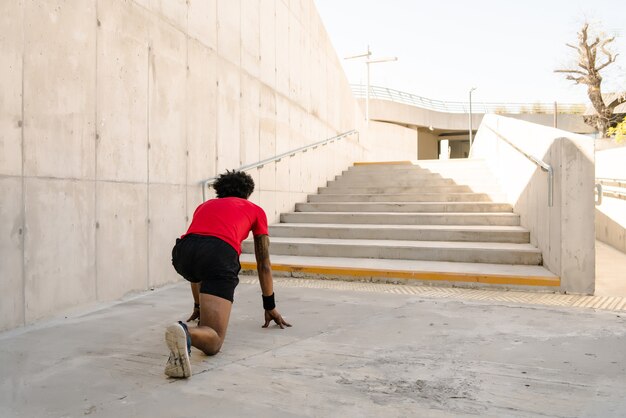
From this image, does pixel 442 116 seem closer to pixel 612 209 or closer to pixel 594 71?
pixel 594 71

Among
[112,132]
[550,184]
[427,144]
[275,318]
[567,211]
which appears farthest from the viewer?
[427,144]

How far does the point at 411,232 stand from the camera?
21.8ft

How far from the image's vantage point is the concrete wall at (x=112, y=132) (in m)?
3.54

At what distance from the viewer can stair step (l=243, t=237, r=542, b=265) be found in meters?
5.51

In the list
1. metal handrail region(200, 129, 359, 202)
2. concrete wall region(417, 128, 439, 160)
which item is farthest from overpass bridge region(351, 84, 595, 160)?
metal handrail region(200, 129, 359, 202)

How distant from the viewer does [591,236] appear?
4.52 metres

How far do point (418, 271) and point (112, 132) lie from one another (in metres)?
3.50

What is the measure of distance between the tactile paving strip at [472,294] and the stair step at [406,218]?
2.07 m

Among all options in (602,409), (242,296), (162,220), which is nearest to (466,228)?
(242,296)

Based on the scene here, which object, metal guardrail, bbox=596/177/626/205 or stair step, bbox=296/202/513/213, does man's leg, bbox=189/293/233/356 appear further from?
metal guardrail, bbox=596/177/626/205

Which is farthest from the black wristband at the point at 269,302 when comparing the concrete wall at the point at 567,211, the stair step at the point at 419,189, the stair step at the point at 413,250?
the stair step at the point at 419,189

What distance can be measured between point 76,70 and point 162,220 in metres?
1.84

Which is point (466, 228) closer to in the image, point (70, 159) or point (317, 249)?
point (317, 249)

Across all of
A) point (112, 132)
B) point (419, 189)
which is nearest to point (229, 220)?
point (112, 132)
